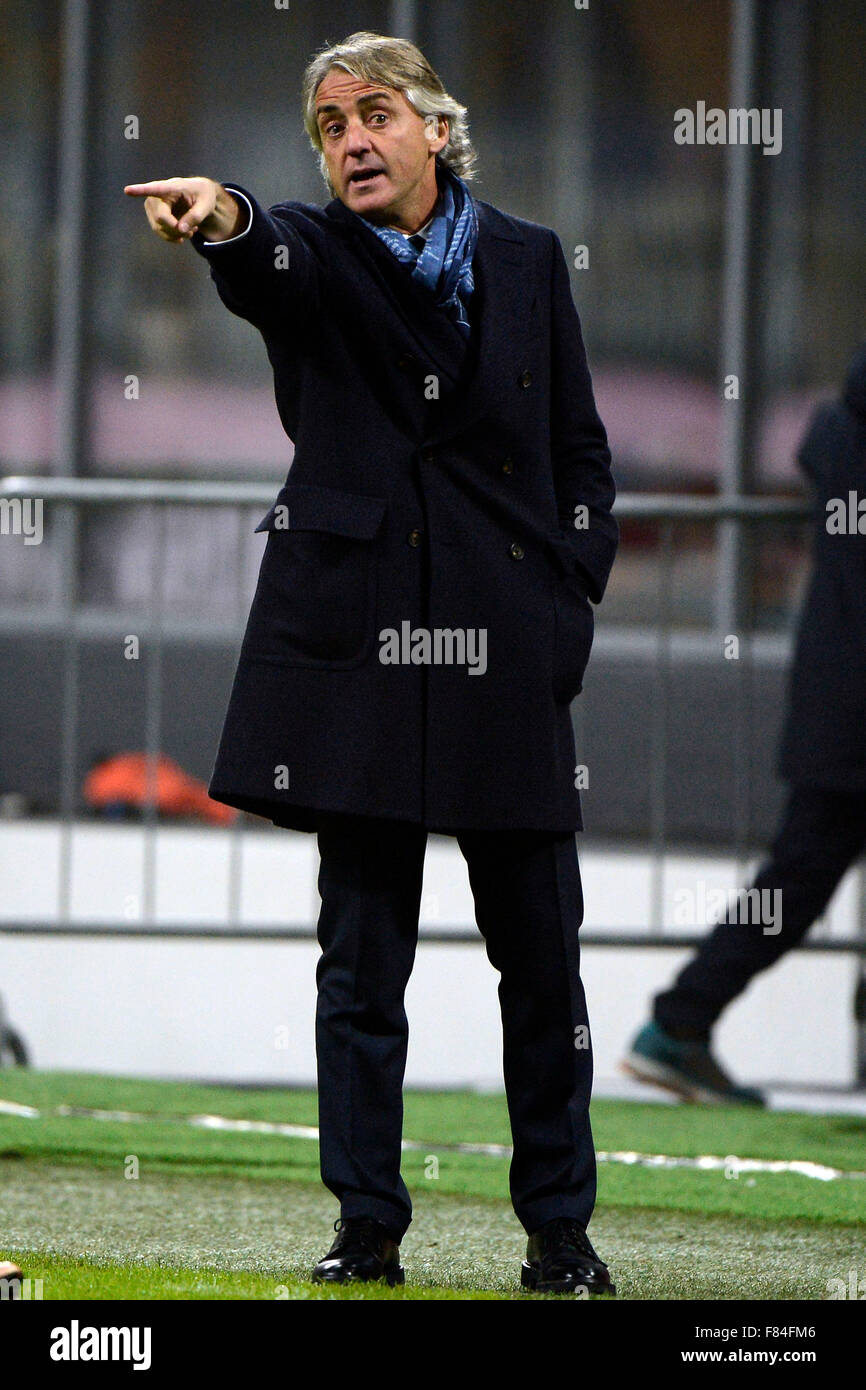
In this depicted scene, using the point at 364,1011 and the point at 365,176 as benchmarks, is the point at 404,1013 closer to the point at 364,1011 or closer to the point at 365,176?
the point at 364,1011

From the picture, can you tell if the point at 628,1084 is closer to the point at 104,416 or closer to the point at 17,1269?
the point at 17,1269

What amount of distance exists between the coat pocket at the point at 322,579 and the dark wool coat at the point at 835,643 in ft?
7.60

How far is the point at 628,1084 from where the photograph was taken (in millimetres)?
5477

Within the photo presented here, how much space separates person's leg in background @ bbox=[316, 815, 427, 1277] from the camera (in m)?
3.13

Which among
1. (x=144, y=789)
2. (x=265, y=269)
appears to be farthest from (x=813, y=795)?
(x=144, y=789)

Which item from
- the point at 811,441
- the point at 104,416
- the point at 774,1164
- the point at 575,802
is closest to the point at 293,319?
the point at 575,802

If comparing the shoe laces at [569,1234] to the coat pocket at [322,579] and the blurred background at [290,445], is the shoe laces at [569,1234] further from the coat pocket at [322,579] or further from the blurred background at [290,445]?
the blurred background at [290,445]

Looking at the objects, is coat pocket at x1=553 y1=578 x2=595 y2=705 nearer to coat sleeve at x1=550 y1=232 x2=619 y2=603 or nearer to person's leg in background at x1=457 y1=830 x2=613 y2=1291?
coat sleeve at x1=550 y1=232 x2=619 y2=603

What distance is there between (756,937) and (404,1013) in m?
2.23

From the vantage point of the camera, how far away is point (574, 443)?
3.29 meters

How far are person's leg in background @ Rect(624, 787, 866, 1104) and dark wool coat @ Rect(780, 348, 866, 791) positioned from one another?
75 mm

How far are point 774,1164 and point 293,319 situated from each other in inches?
87.8

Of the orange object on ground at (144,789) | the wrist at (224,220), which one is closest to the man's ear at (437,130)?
the wrist at (224,220)

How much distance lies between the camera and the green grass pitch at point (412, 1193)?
3.24 m
